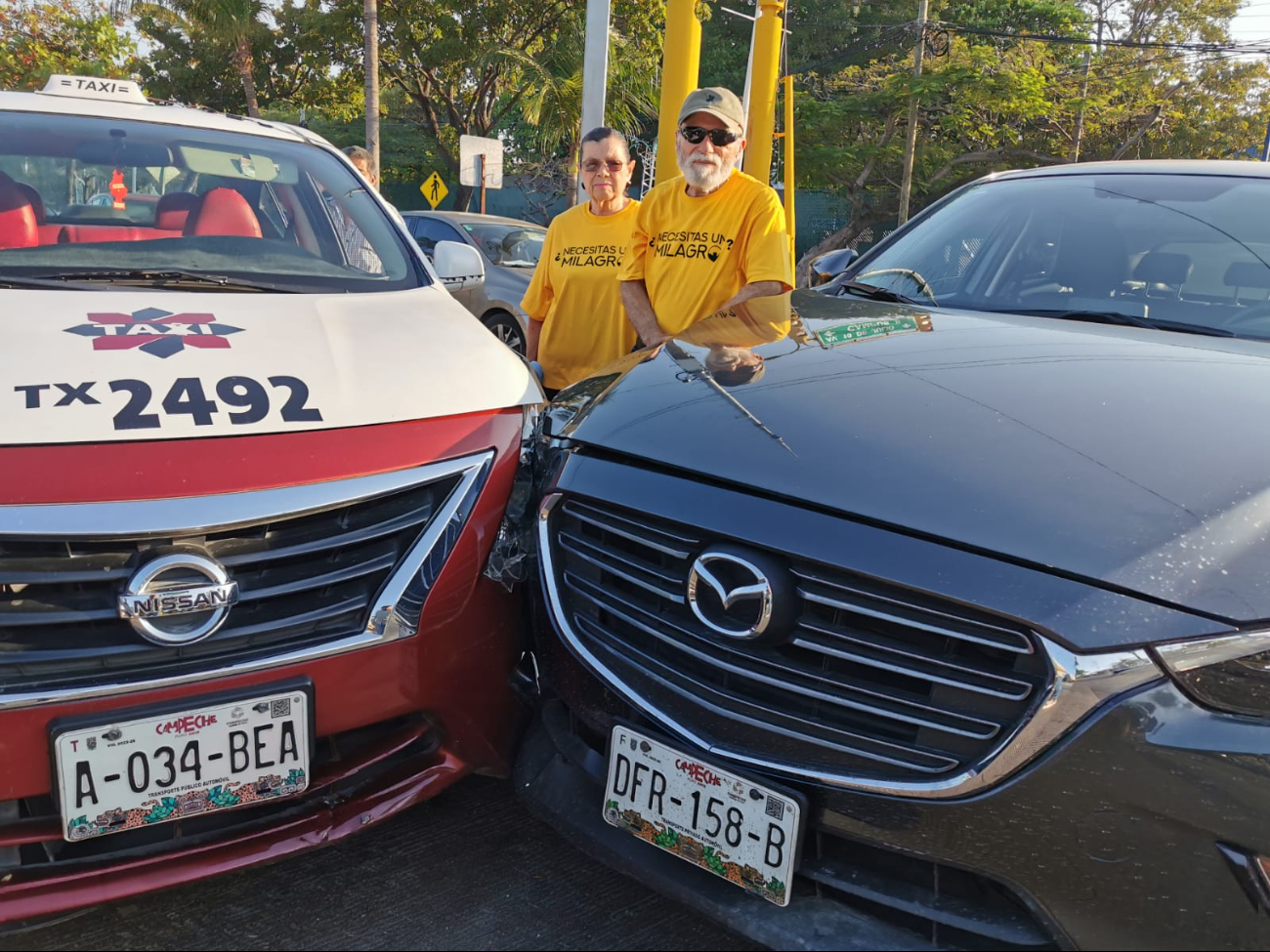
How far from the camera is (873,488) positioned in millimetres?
1502

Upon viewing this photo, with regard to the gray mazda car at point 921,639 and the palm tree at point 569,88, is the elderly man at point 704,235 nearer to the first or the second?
the gray mazda car at point 921,639

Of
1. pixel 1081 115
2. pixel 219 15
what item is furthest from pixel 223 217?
pixel 1081 115

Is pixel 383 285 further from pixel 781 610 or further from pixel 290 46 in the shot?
pixel 290 46

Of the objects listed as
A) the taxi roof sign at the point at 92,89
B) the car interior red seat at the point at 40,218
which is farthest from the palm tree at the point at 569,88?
the car interior red seat at the point at 40,218

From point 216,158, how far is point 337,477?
1809mm

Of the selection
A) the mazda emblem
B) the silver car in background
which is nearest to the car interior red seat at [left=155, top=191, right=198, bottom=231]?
the mazda emblem

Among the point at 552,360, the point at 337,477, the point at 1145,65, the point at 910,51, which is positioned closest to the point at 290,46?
the point at 910,51

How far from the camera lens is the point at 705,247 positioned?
317 centimetres

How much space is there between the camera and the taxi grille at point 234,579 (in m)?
1.59

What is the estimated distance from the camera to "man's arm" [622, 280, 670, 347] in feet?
10.6

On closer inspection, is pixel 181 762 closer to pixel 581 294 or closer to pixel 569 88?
pixel 581 294

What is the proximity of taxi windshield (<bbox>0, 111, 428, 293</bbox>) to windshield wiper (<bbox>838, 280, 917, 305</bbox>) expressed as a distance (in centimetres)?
129

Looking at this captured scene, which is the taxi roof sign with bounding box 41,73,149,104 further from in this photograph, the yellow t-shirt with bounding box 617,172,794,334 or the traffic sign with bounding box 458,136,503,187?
the traffic sign with bounding box 458,136,503,187

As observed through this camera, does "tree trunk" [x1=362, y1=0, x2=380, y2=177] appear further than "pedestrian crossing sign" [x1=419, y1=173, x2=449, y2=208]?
Yes
